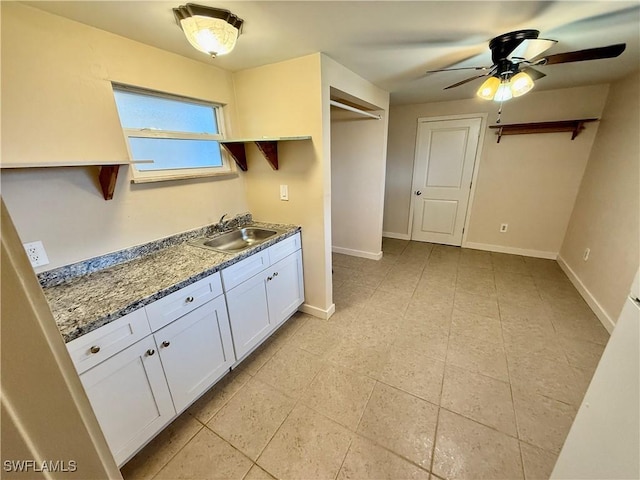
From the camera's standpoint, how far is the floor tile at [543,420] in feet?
4.59

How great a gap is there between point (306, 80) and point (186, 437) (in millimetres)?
2426

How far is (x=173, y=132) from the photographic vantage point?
184 centimetres

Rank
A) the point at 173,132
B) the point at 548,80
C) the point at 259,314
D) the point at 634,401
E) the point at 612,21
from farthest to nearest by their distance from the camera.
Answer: the point at 548,80 → the point at 259,314 → the point at 173,132 → the point at 612,21 → the point at 634,401

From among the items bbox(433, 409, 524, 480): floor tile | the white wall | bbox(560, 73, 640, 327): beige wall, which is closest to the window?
the white wall

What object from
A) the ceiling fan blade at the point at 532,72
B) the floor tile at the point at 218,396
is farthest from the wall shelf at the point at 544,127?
the floor tile at the point at 218,396

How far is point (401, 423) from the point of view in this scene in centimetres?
151

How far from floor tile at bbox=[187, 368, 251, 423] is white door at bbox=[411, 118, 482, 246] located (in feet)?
12.0

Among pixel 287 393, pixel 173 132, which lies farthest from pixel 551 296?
pixel 173 132

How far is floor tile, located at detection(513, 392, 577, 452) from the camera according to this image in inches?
55.1

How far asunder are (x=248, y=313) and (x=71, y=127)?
58.2 inches

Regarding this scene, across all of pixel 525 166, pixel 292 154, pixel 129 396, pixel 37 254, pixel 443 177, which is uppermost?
pixel 292 154

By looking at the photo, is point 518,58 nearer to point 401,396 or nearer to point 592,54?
point 592,54

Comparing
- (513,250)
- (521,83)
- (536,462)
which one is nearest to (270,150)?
(521,83)

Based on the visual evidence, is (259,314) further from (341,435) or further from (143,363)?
(341,435)
